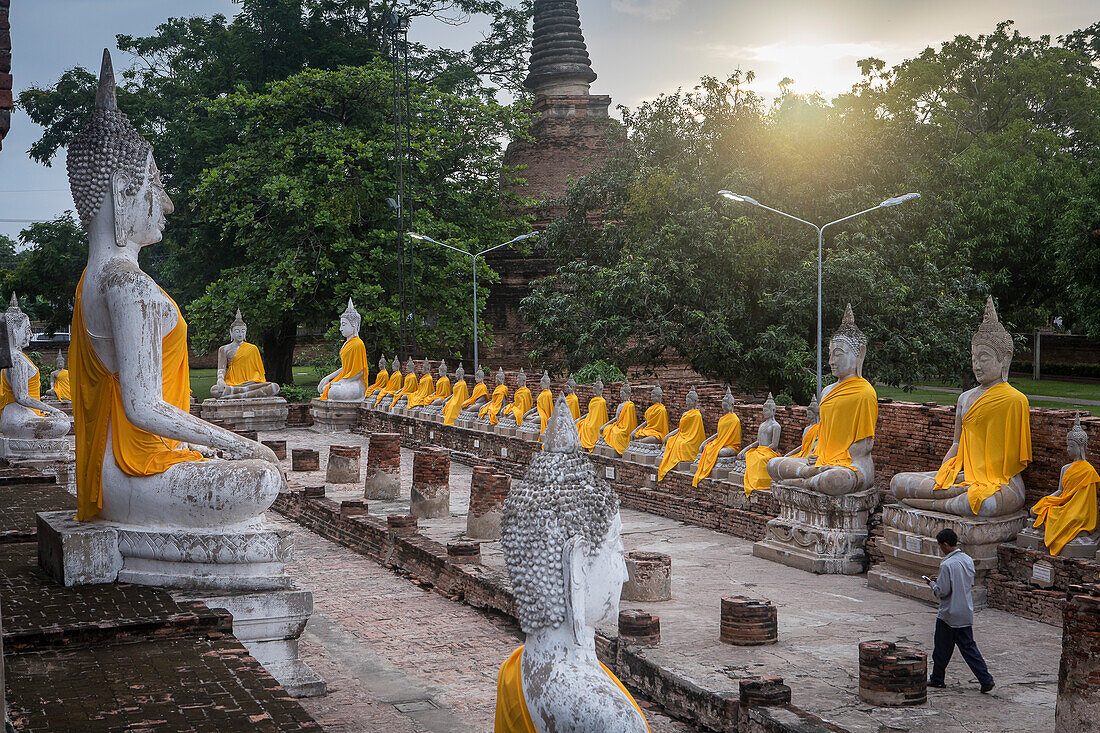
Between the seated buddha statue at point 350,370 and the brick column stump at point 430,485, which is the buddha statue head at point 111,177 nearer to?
the brick column stump at point 430,485

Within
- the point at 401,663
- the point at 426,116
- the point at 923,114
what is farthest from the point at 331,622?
the point at 923,114

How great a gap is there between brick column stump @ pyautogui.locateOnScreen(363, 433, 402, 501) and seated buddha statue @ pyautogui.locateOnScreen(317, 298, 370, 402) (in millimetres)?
9109

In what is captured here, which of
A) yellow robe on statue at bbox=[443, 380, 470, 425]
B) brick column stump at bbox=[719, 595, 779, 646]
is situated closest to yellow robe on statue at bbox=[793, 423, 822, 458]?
brick column stump at bbox=[719, 595, 779, 646]

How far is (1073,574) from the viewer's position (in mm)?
8281

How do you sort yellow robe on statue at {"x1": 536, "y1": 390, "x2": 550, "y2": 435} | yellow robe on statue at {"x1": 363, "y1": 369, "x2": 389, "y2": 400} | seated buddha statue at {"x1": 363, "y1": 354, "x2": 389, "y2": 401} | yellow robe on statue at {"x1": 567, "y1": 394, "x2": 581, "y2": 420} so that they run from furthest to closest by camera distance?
yellow robe on statue at {"x1": 363, "y1": 369, "x2": 389, "y2": 400} < seated buddha statue at {"x1": 363, "y1": 354, "x2": 389, "y2": 401} < yellow robe on statue at {"x1": 536, "y1": 390, "x2": 550, "y2": 435} < yellow robe on statue at {"x1": 567, "y1": 394, "x2": 581, "y2": 420}

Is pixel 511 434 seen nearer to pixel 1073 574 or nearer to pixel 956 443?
pixel 956 443

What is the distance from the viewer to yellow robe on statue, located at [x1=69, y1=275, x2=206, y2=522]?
600 cm

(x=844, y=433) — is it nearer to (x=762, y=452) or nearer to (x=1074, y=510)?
(x=762, y=452)

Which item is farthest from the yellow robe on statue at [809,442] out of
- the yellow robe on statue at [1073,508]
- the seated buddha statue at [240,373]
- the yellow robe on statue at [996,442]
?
the seated buddha statue at [240,373]

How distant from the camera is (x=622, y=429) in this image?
50.8ft

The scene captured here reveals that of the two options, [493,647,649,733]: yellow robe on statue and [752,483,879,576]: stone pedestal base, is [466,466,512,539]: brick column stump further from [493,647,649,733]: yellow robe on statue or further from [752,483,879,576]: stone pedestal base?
[493,647,649,733]: yellow robe on statue

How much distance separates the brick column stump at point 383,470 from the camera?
1486 cm

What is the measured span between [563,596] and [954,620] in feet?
14.8

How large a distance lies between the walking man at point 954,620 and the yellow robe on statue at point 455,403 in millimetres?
14235
